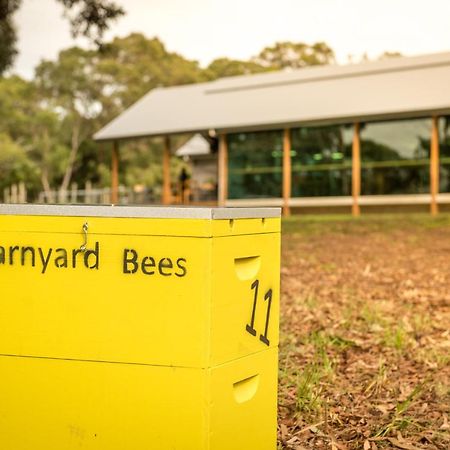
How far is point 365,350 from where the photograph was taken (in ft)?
19.8

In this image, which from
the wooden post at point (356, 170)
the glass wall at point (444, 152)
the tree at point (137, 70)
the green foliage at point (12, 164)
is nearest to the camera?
the glass wall at point (444, 152)

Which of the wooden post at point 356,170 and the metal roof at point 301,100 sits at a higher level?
the metal roof at point 301,100

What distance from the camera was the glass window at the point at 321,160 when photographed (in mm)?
23609

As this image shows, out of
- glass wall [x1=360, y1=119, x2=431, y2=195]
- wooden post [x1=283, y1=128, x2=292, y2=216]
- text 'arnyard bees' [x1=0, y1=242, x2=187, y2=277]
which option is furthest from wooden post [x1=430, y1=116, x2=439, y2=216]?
text 'arnyard bees' [x1=0, y1=242, x2=187, y2=277]

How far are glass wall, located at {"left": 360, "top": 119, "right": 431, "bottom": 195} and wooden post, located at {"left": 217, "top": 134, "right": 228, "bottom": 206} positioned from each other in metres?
4.60

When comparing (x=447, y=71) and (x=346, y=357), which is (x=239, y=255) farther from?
(x=447, y=71)

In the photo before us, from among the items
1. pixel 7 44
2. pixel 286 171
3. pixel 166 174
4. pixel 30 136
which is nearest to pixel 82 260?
pixel 286 171

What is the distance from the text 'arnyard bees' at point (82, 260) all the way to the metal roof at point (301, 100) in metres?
19.5

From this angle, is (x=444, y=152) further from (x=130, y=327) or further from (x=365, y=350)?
(x=130, y=327)

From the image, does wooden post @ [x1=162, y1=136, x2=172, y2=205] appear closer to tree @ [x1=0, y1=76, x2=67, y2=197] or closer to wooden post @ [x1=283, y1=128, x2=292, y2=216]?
wooden post @ [x1=283, y1=128, x2=292, y2=216]

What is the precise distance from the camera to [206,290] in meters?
2.85

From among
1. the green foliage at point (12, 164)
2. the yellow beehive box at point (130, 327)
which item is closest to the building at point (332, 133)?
the yellow beehive box at point (130, 327)

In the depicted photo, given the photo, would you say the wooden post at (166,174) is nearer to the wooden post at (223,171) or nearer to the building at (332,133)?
the building at (332,133)

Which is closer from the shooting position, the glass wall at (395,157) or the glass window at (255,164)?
the glass wall at (395,157)
